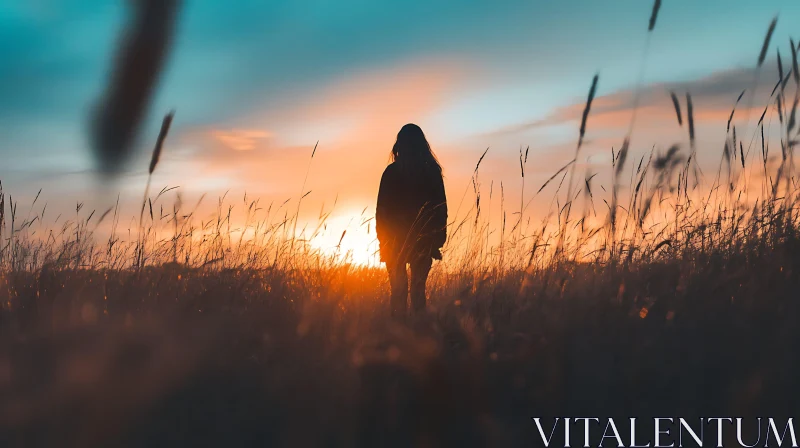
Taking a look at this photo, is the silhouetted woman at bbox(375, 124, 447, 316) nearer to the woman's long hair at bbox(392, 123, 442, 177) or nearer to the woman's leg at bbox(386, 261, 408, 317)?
the woman's long hair at bbox(392, 123, 442, 177)

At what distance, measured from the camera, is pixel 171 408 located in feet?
6.44

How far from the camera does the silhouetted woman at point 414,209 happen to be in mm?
4285

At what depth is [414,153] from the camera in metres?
4.34

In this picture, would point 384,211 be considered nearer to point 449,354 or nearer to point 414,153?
point 414,153

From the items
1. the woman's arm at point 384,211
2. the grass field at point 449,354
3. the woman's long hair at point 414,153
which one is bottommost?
the grass field at point 449,354

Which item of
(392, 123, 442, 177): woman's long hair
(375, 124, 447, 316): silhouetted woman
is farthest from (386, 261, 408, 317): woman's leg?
(392, 123, 442, 177): woman's long hair

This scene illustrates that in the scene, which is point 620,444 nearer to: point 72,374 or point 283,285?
point 72,374

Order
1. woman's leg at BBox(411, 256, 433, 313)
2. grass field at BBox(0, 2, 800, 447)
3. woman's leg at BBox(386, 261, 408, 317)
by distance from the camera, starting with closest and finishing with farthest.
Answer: grass field at BBox(0, 2, 800, 447)
woman's leg at BBox(386, 261, 408, 317)
woman's leg at BBox(411, 256, 433, 313)

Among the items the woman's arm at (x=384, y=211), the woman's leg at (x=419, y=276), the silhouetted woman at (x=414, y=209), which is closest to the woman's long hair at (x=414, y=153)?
the silhouetted woman at (x=414, y=209)

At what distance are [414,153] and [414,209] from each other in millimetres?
391

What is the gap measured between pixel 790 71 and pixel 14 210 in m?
4.87

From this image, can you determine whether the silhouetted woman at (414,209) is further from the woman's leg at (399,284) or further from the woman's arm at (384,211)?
the woman's leg at (399,284)

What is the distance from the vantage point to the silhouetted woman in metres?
4.29

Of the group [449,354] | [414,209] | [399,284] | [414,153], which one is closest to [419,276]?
[399,284]
